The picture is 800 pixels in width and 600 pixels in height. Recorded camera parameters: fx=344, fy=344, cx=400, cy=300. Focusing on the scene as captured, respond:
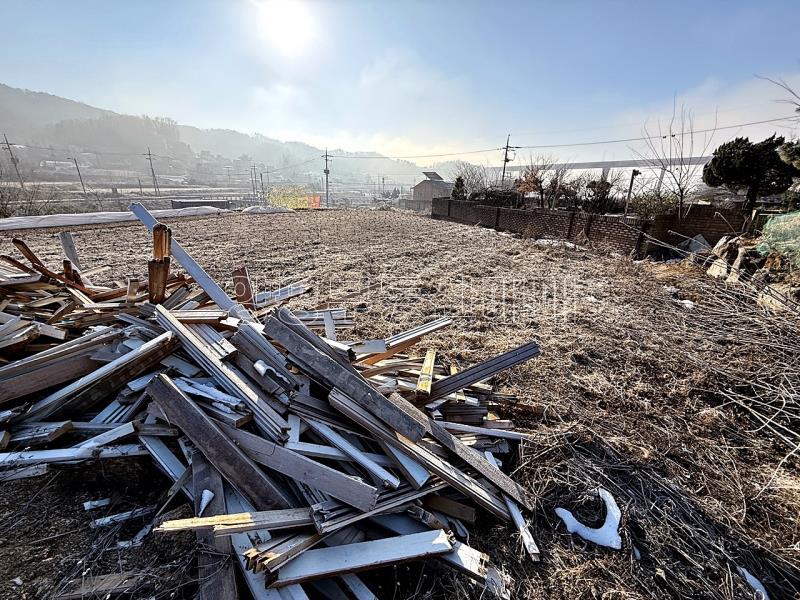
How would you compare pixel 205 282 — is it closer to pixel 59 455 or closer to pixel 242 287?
pixel 242 287

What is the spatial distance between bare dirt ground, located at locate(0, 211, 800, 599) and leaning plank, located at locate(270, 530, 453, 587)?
0.55 feet

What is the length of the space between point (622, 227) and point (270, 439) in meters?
11.6

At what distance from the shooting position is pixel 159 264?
3.25 metres

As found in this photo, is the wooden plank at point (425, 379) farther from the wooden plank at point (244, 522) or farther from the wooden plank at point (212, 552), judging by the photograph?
the wooden plank at point (212, 552)

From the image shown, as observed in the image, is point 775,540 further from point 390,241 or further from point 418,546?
point 390,241

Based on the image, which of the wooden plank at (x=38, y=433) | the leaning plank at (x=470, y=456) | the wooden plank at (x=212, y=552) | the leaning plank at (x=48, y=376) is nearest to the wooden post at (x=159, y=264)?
the leaning plank at (x=48, y=376)


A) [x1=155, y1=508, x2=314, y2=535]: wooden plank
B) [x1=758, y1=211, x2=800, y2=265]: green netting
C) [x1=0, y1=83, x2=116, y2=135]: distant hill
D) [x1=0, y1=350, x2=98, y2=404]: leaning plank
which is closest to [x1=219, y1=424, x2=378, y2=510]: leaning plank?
[x1=155, y1=508, x2=314, y2=535]: wooden plank

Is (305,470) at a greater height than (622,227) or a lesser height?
lesser

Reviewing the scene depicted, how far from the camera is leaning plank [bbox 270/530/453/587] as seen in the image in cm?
163

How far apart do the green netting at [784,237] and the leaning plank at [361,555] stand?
309 inches

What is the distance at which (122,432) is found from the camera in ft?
7.25

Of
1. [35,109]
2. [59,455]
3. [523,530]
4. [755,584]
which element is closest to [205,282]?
[59,455]

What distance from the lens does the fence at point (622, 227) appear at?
980cm

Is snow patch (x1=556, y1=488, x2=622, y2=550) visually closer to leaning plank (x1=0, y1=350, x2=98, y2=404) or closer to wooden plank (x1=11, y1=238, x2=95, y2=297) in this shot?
leaning plank (x1=0, y1=350, x2=98, y2=404)
